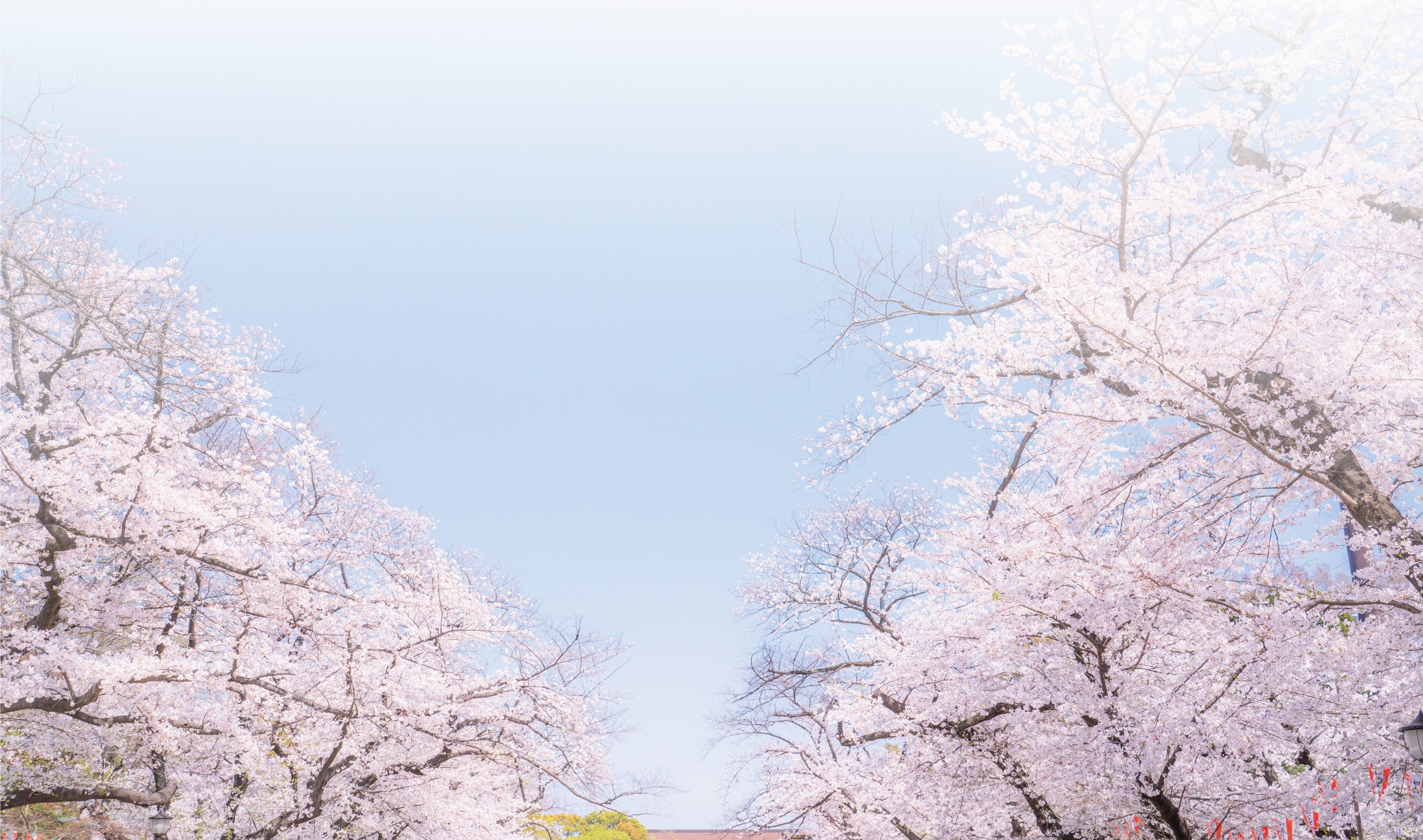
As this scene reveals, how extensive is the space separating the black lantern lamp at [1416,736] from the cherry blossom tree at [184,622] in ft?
32.8

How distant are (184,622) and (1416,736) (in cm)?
1458

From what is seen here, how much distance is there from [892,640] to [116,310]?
12.1 meters

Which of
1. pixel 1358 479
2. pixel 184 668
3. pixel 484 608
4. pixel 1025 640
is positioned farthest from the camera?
pixel 484 608

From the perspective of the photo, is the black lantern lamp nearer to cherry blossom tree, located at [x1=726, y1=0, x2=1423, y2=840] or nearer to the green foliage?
cherry blossom tree, located at [x1=726, y1=0, x2=1423, y2=840]

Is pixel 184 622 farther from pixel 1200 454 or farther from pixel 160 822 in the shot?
pixel 1200 454

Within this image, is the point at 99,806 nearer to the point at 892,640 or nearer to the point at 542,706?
the point at 542,706

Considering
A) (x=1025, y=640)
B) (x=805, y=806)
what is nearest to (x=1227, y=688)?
(x=1025, y=640)

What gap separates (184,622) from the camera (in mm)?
11617

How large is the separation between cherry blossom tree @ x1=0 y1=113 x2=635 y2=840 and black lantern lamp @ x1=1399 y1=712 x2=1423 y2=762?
9.98 m

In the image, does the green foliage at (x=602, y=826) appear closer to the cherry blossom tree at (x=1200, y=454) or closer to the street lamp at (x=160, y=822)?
the street lamp at (x=160, y=822)

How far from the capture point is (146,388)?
10.2 metres

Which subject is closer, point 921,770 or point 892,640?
point 921,770

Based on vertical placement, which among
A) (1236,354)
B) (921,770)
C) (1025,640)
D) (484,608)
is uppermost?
(484,608)

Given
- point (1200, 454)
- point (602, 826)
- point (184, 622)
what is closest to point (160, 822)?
point (184, 622)
